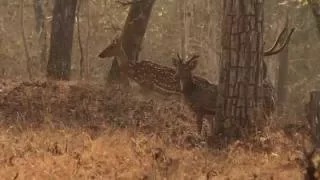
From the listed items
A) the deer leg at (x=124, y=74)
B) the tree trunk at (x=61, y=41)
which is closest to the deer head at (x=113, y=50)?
the deer leg at (x=124, y=74)

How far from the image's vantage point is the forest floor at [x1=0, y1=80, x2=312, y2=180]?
266 inches

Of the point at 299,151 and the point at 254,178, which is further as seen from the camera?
the point at 299,151

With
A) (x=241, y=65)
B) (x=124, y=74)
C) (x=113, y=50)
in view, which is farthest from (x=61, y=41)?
(x=241, y=65)

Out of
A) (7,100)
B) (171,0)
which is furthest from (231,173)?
(171,0)

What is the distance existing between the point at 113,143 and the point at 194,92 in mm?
2586

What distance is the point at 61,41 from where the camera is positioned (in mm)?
13414

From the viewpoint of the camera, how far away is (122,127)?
945 centimetres

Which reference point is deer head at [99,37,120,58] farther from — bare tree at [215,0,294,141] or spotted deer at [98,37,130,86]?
bare tree at [215,0,294,141]

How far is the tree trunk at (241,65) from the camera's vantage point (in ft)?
28.3

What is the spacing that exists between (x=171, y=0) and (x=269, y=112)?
854 inches

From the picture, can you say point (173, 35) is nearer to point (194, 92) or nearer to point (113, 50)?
point (113, 50)

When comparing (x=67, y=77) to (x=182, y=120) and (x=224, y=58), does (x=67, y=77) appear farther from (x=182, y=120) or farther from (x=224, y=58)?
(x=224, y=58)

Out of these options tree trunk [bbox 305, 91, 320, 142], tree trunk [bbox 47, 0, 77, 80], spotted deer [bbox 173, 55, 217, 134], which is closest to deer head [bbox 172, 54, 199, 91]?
spotted deer [bbox 173, 55, 217, 134]

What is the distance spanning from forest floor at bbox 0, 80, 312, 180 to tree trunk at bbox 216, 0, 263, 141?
40 cm
